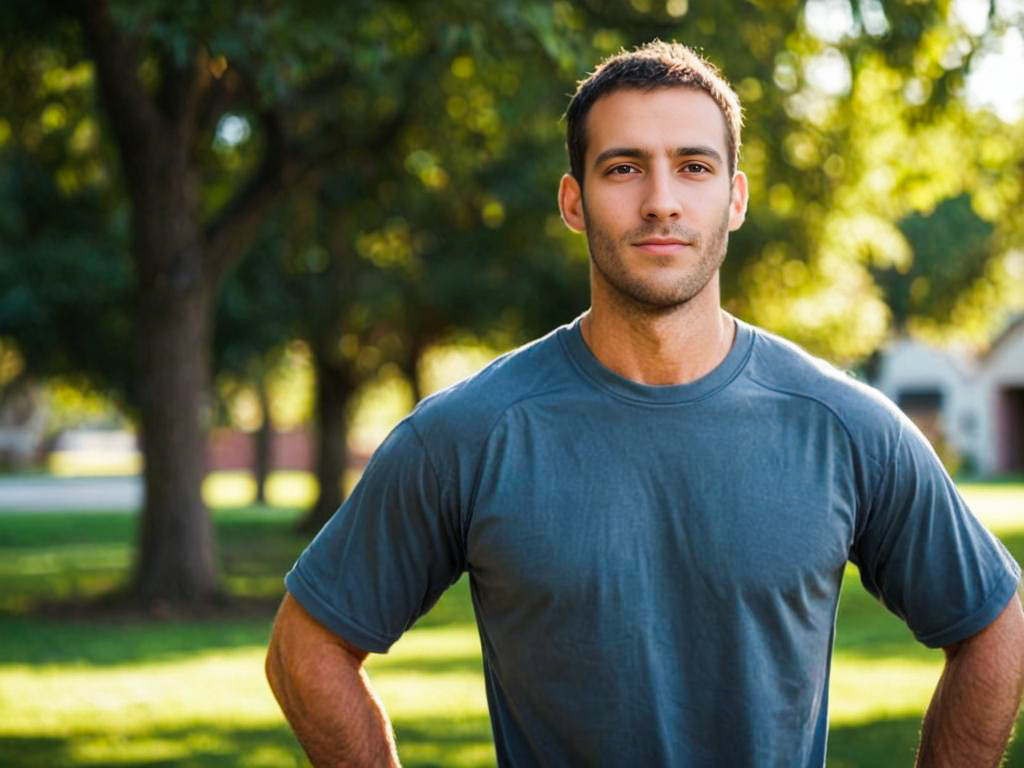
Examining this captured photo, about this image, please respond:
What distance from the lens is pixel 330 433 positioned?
29.1m

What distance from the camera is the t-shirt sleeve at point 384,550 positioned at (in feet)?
9.87

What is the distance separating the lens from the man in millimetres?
2906

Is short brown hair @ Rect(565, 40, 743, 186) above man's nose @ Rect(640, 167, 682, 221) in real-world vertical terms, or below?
above

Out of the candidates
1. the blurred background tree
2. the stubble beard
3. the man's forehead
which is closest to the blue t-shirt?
the stubble beard

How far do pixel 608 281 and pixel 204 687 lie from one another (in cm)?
875

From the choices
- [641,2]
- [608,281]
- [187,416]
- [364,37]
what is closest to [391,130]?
[187,416]

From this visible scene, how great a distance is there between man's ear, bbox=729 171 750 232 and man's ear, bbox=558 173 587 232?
28cm

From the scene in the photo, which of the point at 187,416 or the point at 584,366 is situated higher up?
the point at 584,366

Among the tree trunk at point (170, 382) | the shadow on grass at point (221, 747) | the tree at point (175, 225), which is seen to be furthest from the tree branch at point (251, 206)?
the shadow on grass at point (221, 747)

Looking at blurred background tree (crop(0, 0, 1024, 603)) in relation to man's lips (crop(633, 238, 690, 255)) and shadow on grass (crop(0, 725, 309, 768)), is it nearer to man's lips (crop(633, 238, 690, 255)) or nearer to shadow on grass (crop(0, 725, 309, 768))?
man's lips (crop(633, 238, 690, 255))

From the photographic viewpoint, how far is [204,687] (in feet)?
36.9

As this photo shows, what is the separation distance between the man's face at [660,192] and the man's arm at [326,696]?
0.84 m

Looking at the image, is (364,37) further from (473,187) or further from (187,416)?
(473,187)

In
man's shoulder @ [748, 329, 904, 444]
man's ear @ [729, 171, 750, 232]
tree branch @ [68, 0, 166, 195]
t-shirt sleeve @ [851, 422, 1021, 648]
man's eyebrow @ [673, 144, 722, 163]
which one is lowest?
t-shirt sleeve @ [851, 422, 1021, 648]
